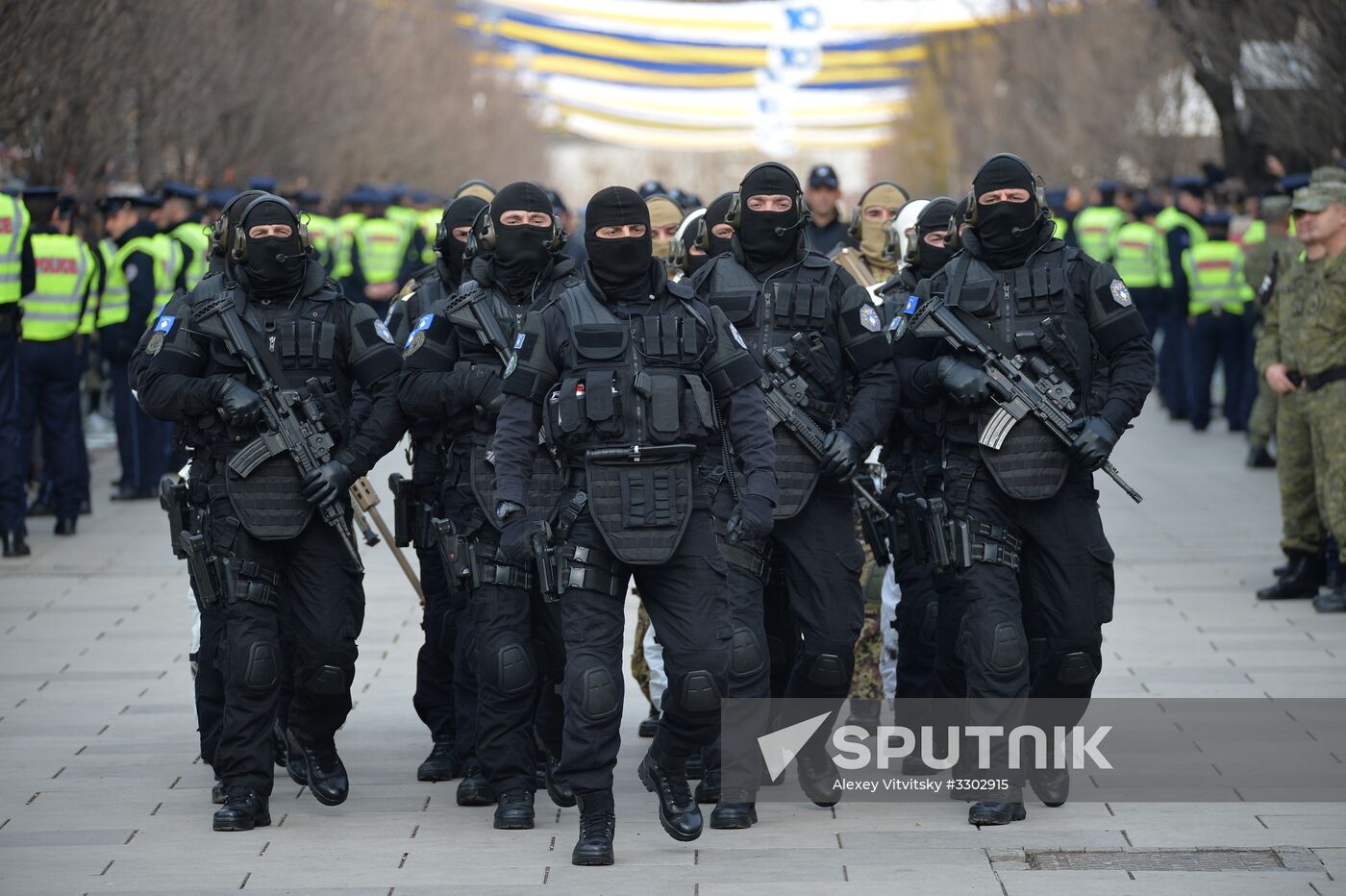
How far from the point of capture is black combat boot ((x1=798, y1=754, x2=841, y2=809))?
7.07 metres

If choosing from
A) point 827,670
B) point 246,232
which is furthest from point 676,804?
point 246,232

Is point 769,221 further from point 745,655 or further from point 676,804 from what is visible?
point 676,804

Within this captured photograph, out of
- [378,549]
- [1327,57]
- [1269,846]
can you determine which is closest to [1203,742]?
[1269,846]

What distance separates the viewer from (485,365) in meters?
7.20

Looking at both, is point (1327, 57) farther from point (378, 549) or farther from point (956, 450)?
point (956, 450)

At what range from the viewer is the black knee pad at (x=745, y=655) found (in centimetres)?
680

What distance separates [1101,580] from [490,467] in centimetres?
207

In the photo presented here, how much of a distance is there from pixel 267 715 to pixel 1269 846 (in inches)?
126

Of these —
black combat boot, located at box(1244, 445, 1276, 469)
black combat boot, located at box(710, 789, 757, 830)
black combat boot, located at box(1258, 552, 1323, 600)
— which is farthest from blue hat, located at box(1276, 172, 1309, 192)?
black combat boot, located at box(710, 789, 757, 830)

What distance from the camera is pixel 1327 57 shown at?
1670cm

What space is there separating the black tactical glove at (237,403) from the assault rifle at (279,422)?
0.05 meters

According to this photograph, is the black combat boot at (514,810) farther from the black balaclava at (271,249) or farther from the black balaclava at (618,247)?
the black balaclava at (271,249)

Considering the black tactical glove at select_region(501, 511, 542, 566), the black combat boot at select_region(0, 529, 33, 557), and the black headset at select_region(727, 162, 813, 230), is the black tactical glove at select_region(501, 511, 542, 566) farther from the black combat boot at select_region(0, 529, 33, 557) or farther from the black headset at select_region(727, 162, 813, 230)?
the black combat boot at select_region(0, 529, 33, 557)

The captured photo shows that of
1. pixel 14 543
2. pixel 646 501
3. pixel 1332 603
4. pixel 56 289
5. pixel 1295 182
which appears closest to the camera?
pixel 646 501
